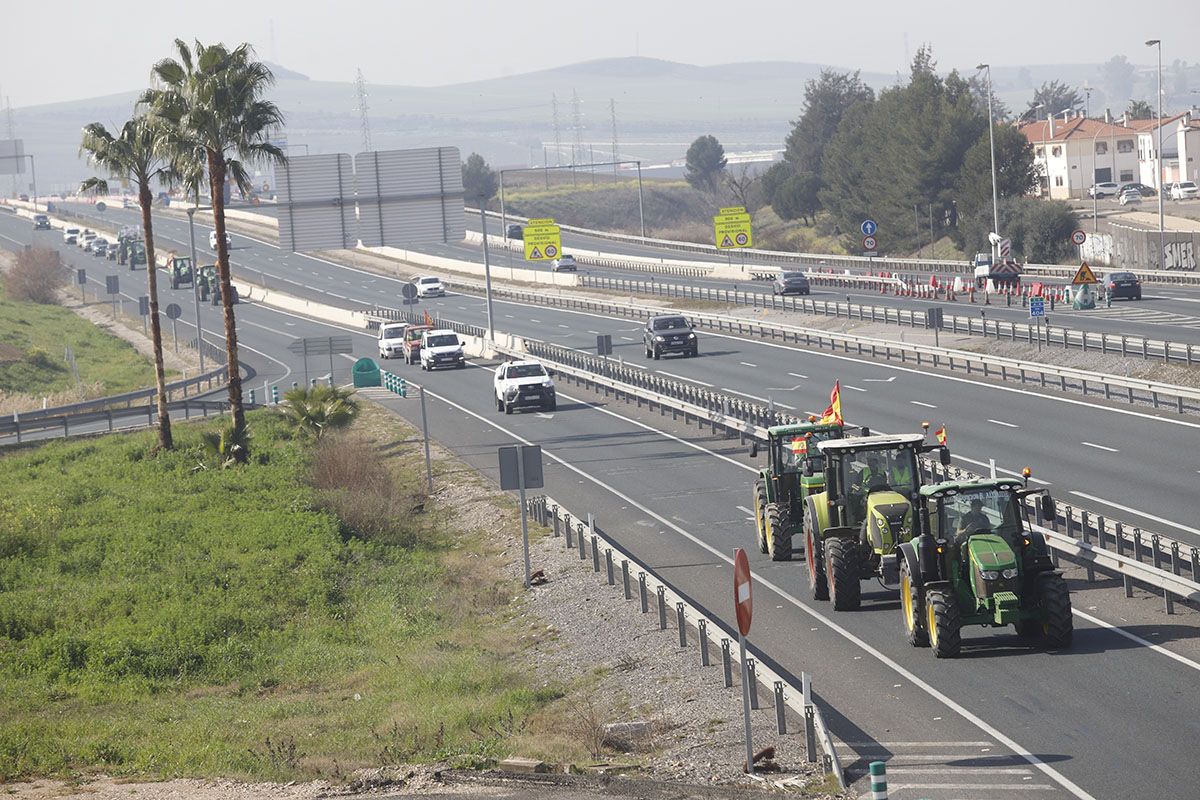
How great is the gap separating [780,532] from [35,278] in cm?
10800

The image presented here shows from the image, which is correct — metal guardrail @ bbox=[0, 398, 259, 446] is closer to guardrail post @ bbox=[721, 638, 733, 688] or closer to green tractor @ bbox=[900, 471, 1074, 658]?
guardrail post @ bbox=[721, 638, 733, 688]

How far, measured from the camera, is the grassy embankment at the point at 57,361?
245 feet

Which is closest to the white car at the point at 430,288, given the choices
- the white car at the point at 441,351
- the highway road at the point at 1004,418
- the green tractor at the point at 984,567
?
the highway road at the point at 1004,418

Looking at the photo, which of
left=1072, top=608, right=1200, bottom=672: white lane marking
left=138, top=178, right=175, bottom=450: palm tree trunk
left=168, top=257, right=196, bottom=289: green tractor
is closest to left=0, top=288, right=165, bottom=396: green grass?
left=168, top=257, right=196, bottom=289: green tractor

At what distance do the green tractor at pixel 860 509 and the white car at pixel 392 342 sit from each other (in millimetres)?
55349

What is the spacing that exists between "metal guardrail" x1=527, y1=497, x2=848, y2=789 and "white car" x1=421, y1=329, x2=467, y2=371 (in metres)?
35.0

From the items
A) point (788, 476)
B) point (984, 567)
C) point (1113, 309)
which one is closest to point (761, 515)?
point (788, 476)

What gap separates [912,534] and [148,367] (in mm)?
69494

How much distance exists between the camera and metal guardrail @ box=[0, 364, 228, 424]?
5697 centimetres

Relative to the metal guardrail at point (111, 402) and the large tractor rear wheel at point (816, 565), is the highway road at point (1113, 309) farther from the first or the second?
the large tractor rear wheel at point (816, 565)

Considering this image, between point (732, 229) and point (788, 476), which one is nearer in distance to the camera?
point (788, 476)

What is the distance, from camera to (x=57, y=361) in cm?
8706

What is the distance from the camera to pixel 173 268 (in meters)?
118

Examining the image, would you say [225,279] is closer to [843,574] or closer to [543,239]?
[843,574]
